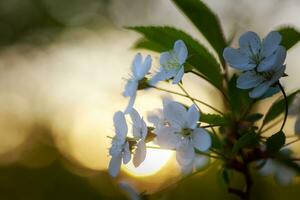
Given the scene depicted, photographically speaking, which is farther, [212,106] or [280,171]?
[280,171]

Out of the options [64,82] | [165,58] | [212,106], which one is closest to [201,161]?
[212,106]

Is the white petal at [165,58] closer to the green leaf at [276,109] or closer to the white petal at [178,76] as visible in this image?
the white petal at [178,76]

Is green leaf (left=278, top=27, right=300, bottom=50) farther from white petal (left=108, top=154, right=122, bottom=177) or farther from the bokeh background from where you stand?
the bokeh background

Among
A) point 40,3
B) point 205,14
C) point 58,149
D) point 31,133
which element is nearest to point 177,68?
point 205,14

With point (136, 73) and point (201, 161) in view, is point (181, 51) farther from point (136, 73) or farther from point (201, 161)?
point (201, 161)

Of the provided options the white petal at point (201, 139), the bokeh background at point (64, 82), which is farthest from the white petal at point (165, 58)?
the bokeh background at point (64, 82)

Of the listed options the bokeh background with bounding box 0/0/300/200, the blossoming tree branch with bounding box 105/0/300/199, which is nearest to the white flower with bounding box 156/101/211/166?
the blossoming tree branch with bounding box 105/0/300/199

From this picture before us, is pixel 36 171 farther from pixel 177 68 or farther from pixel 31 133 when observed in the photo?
pixel 177 68
